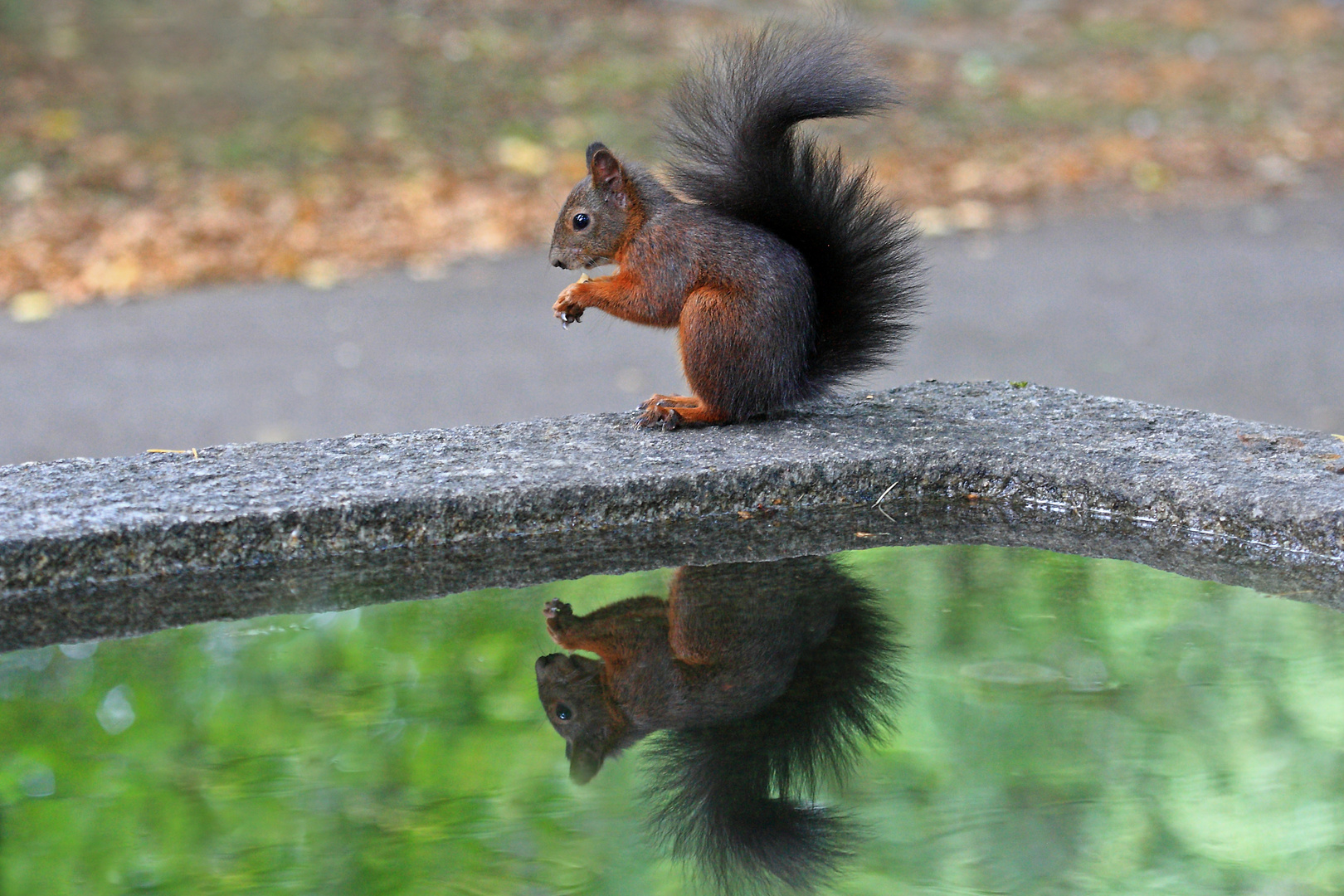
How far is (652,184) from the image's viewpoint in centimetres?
257

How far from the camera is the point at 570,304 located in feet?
8.43

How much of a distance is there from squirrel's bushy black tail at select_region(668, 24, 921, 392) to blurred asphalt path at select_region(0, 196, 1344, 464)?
5.63 ft

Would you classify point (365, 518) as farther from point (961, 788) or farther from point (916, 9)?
point (916, 9)

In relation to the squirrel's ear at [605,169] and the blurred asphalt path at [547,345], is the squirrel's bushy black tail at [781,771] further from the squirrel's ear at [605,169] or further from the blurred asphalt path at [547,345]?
the blurred asphalt path at [547,345]

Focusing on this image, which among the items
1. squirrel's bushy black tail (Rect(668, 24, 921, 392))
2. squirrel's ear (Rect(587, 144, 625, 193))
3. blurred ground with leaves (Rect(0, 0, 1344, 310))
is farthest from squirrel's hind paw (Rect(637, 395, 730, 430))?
blurred ground with leaves (Rect(0, 0, 1344, 310))

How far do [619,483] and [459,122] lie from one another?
6.42 meters

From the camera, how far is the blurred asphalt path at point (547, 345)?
4.77 m

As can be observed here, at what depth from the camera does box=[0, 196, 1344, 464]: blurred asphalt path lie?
477 centimetres

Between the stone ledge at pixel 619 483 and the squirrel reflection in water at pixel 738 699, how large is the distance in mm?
222

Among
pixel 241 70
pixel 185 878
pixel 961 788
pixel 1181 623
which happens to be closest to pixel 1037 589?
pixel 1181 623

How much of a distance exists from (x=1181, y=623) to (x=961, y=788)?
546 millimetres

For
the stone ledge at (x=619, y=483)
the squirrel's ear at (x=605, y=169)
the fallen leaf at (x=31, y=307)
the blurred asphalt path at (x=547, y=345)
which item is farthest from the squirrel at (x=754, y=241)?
the fallen leaf at (x=31, y=307)

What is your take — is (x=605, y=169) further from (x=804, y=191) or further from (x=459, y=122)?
(x=459, y=122)

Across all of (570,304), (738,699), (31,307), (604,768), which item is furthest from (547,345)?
(604,768)
